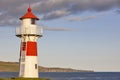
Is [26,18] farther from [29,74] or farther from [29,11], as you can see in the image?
[29,74]

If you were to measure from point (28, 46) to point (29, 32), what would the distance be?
173 centimetres

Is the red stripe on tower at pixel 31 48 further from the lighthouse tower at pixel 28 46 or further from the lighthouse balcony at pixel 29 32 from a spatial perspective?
the lighthouse balcony at pixel 29 32

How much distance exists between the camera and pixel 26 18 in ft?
156

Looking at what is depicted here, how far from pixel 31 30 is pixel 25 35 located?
38.0 inches

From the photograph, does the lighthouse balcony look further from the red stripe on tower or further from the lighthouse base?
the lighthouse base

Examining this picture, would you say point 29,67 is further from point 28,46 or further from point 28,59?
point 28,46

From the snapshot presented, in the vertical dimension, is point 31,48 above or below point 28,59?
above

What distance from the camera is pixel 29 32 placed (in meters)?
46.8

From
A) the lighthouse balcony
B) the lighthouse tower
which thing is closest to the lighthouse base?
the lighthouse tower

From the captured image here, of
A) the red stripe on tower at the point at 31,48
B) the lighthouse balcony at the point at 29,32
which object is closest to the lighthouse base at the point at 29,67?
the red stripe on tower at the point at 31,48

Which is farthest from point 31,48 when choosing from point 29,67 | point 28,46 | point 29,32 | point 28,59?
point 29,67

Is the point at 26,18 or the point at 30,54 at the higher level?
the point at 26,18

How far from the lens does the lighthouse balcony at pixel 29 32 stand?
4685 centimetres

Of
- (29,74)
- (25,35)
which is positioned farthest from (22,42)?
(29,74)
